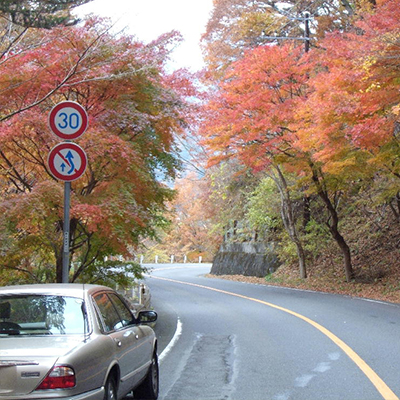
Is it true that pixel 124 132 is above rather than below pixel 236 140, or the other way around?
below

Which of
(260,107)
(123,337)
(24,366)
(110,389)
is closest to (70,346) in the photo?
(24,366)

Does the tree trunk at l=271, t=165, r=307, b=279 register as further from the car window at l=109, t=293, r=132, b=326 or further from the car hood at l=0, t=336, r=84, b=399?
the car hood at l=0, t=336, r=84, b=399

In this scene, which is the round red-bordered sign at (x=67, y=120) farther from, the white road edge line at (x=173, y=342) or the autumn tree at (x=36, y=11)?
the white road edge line at (x=173, y=342)

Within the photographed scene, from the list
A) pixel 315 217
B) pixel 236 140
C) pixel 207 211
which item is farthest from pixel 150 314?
pixel 207 211

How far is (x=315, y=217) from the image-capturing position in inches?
1366

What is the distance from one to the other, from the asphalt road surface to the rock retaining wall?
55.8ft

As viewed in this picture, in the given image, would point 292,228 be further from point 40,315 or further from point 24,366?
point 24,366

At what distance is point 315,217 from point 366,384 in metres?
28.0

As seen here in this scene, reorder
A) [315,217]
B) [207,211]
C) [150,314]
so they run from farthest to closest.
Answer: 1. [207,211]
2. [315,217]
3. [150,314]

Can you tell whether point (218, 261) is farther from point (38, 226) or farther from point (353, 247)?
point (38, 226)

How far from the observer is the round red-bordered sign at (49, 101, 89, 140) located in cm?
793

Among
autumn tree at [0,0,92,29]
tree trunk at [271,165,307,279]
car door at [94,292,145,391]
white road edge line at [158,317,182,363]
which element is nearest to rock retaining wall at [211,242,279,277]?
tree trunk at [271,165,307,279]

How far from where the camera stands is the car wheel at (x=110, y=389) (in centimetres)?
510

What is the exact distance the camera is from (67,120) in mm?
7949
